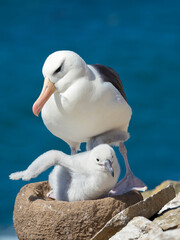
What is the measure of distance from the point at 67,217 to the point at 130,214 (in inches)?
15.3

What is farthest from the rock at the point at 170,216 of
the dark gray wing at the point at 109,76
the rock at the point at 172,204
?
the dark gray wing at the point at 109,76

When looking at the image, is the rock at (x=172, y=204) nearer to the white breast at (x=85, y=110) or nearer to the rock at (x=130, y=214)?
the rock at (x=130, y=214)

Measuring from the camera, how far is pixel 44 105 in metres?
3.85

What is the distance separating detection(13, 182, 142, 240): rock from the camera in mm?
3371

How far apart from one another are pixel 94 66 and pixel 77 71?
0.38 metres

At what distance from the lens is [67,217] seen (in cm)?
336

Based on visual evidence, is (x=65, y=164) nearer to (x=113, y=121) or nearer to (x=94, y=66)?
(x=113, y=121)

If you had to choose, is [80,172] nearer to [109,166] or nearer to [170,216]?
[109,166]

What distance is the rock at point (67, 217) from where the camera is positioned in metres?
3.37

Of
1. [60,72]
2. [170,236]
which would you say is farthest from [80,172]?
[170,236]

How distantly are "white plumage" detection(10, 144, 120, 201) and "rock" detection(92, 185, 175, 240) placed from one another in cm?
26

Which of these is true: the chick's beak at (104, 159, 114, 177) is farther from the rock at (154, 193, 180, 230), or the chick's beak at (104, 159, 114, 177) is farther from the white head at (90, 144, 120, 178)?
the rock at (154, 193, 180, 230)

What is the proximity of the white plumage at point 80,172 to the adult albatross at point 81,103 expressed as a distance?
0.71 feet

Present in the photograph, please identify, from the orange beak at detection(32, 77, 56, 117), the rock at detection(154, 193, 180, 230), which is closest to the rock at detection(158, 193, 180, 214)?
the rock at detection(154, 193, 180, 230)
